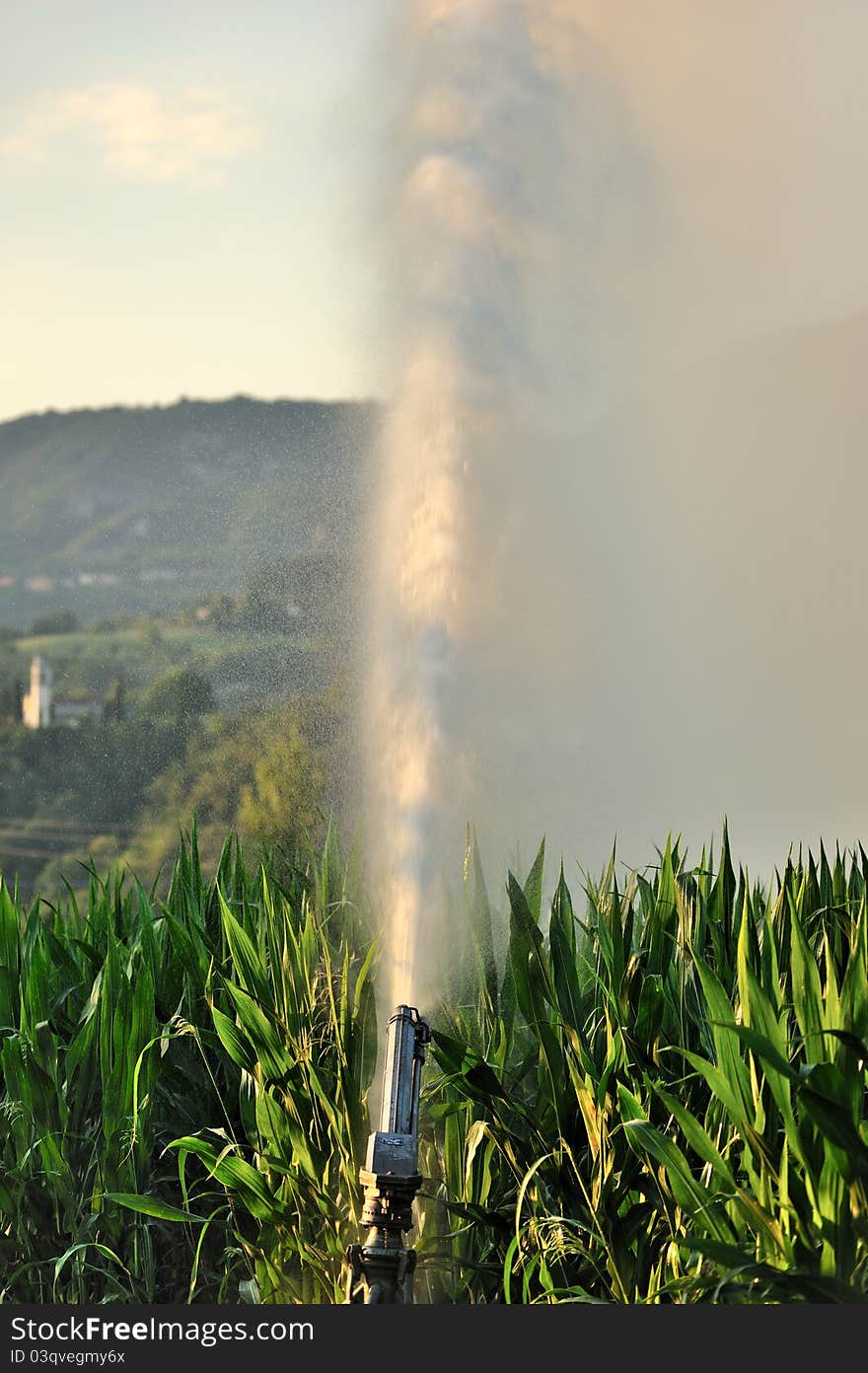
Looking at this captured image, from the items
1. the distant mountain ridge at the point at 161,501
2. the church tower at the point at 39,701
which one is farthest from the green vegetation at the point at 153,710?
the distant mountain ridge at the point at 161,501

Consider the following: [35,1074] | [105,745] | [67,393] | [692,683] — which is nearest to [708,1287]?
[35,1074]

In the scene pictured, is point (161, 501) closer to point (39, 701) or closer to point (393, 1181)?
point (39, 701)

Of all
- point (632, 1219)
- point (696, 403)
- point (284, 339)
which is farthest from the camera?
point (284, 339)

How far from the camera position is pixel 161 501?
1474 inches

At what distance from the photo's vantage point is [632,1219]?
2.22 metres

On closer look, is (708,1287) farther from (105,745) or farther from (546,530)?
(105,745)

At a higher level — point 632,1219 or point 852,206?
point 852,206

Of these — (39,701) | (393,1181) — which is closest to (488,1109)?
(393,1181)

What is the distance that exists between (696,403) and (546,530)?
44.9 ft

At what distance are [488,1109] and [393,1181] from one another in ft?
0.93

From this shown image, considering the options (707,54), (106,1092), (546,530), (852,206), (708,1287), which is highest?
(852,206)

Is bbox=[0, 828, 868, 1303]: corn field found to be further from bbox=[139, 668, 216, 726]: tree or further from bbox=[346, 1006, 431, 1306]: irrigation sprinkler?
bbox=[139, 668, 216, 726]: tree

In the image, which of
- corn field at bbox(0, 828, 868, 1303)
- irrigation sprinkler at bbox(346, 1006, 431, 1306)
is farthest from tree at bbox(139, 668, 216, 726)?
irrigation sprinkler at bbox(346, 1006, 431, 1306)

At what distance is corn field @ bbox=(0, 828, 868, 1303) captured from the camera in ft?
6.36
